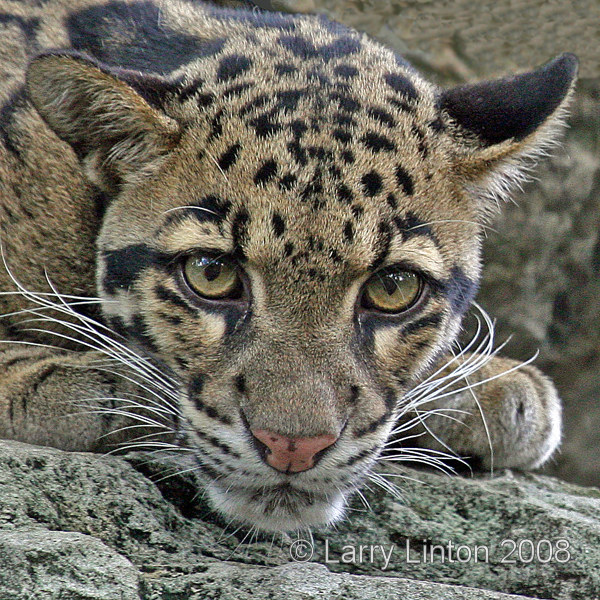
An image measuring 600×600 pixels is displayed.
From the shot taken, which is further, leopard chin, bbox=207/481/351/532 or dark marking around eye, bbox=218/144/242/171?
dark marking around eye, bbox=218/144/242/171

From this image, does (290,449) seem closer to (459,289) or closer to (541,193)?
(459,289)

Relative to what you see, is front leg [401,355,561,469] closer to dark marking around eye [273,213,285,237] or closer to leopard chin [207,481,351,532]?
leopard chin [207,481,351,532]

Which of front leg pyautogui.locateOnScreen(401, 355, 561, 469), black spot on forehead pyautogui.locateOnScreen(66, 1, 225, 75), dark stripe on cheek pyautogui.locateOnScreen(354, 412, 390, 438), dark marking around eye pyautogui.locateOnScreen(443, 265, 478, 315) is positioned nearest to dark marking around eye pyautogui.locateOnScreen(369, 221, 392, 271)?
dark marking around eye pyautogui.locateOnScreen(443, 265, 478, 315)

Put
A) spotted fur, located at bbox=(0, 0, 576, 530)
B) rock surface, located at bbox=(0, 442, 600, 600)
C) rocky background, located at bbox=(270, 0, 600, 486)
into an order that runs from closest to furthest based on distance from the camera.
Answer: rock surface, located at bbox=(0, 442, 600, 600) → spotted fur, located at bbox=(0, 0, 576, 530) → rocky background, located at bbox=(270, 0, 600, 486)

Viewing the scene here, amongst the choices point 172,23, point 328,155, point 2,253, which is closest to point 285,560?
point 328,155

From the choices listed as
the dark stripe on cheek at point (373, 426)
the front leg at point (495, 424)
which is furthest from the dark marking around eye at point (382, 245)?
the front leg at point (495, 424)
